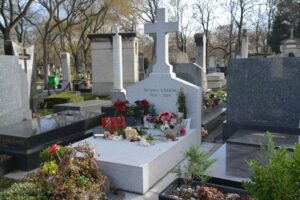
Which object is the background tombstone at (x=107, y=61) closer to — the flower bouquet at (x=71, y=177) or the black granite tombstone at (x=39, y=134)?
the black granite tombstone at (x=39, y=134)

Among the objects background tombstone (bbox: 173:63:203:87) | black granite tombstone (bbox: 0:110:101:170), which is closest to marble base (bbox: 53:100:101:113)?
black granite tombstone (bbox: 0:110:101:170)

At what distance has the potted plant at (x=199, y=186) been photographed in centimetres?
332

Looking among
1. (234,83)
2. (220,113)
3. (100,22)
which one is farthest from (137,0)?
(234,83)

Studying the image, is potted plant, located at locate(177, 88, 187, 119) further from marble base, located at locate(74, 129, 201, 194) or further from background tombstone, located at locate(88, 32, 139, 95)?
background tombstone, located at locate(88, 32, 139, 95)

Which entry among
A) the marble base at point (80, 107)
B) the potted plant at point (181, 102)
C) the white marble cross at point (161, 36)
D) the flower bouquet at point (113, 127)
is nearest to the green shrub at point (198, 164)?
the flower bouquet at point (113, 127)

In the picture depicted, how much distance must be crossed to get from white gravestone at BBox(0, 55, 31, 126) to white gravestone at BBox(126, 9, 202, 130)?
296 cm

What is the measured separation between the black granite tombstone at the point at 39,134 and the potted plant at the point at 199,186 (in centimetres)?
276

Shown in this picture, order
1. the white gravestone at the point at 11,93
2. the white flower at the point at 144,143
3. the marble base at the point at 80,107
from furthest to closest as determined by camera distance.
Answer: the marble base at the point at 80,107, the white gravestone at the point at 11,93, the white flower at the point at 144,143

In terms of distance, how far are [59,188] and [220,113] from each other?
19.7 ft

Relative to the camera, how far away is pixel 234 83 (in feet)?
17.8

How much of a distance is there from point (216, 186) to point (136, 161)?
1.15 m

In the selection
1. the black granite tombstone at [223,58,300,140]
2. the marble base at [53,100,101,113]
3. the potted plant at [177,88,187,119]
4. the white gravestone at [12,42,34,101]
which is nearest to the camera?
the black granite tombstone at [223,58,300,140]

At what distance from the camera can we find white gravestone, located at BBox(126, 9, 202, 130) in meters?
6.09

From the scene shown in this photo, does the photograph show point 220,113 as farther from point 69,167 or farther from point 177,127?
point 69,167
